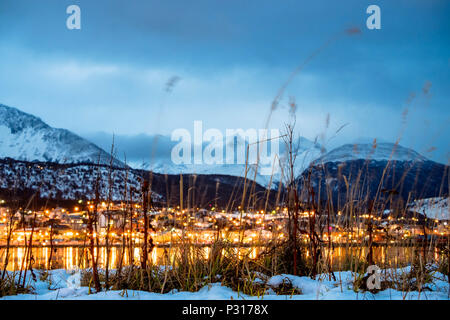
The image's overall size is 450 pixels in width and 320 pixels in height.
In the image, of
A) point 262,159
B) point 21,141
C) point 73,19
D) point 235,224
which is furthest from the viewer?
point 21,141

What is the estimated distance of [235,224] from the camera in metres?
3.48

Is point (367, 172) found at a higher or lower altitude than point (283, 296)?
higher

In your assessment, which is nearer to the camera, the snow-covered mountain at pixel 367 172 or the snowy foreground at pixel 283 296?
the snowy foreground at pixel 283 296

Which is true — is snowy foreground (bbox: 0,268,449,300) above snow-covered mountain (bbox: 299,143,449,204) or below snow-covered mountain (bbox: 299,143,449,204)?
below

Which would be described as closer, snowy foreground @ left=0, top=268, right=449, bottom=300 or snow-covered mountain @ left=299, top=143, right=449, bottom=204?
snowy foreground @ left=0, top=268, right=449, bottom=300

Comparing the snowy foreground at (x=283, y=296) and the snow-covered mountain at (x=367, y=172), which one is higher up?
the snow-covered mountain at (x=367, y=172)

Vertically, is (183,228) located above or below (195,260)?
above

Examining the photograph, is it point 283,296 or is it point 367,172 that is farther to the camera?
point 367,172

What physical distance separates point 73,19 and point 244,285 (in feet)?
9.76

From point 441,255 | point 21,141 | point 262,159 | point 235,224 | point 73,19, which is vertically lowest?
point 441,255
